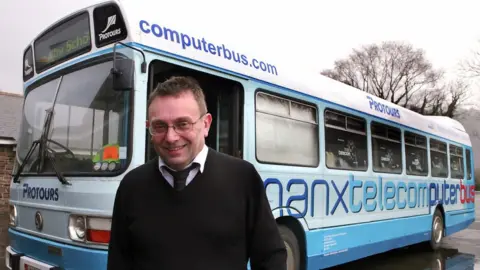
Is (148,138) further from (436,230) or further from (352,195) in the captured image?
(436,230)

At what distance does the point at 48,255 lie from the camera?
161 inches

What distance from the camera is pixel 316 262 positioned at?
5.45m

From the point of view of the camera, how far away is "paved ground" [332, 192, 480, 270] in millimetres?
8000

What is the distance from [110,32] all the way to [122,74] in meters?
0.57

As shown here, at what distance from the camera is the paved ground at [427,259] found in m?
8.00

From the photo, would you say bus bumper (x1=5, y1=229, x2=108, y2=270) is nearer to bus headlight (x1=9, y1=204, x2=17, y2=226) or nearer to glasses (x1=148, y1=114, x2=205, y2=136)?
bus headlight (x1=9, y1=204, x2=17, y2=226)

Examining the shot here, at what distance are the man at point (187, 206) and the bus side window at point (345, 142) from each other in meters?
4.09

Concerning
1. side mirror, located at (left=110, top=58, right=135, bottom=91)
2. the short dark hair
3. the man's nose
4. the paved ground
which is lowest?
the paved ground

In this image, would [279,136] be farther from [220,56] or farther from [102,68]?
[102,68]

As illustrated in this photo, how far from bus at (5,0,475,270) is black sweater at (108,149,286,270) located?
1721mm

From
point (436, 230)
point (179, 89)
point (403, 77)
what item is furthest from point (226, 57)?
point (403, 77)

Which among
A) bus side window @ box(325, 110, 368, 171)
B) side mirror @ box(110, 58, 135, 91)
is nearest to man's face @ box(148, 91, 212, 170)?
side mirror @ box(110, 58, 135, 91)

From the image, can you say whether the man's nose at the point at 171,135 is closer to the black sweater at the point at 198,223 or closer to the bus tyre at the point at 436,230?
the black sweater at the point at 198,223

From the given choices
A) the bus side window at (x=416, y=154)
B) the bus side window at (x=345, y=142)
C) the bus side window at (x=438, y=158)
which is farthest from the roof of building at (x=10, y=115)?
the bus side window at (x=438, y=158)
